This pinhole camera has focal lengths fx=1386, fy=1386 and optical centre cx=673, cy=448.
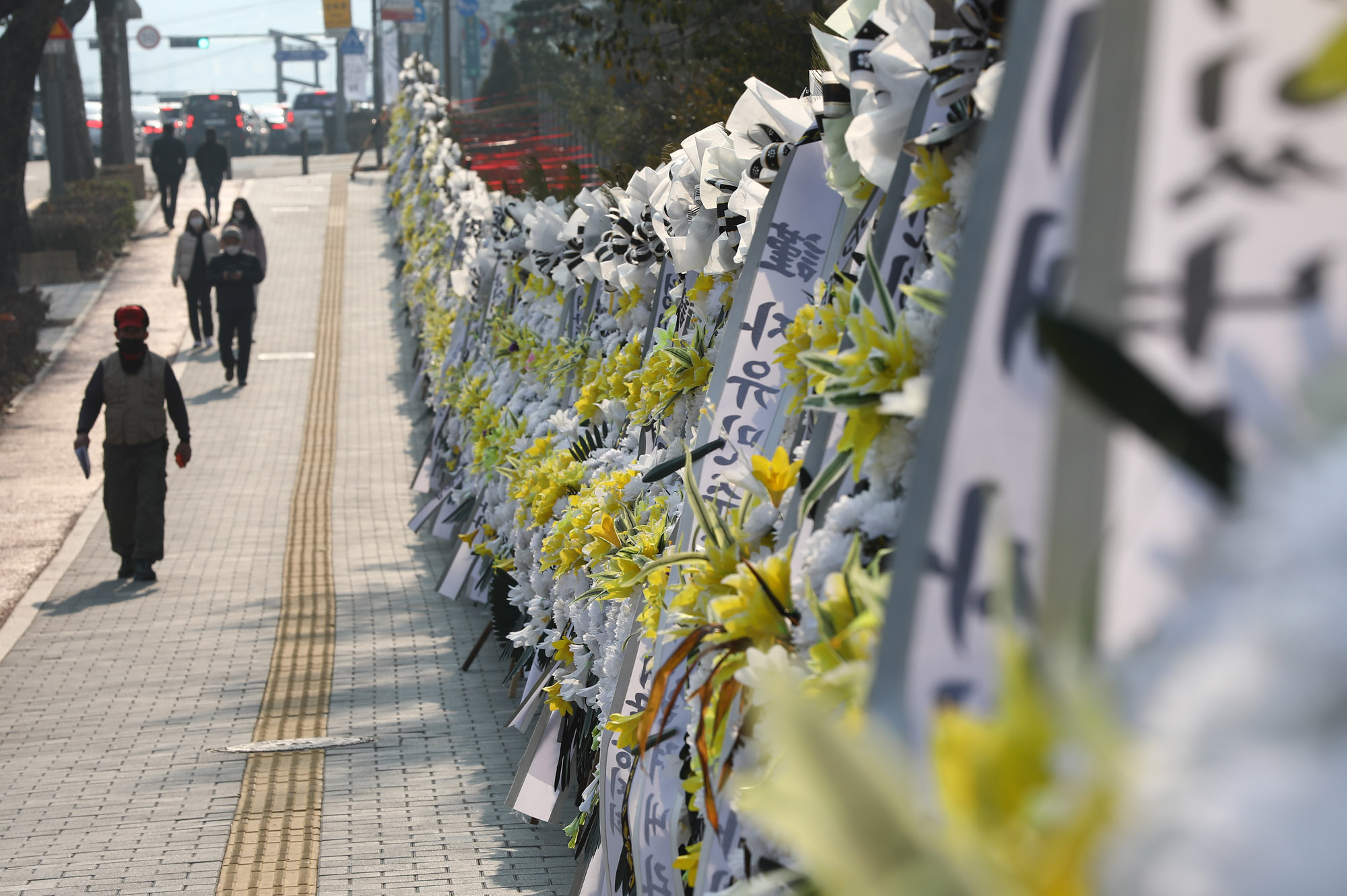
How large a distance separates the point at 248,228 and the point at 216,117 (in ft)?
96.6

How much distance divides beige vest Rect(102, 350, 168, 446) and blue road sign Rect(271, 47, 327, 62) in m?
62.6

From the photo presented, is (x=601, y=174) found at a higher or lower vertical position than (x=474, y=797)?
higher

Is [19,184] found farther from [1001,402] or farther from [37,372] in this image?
[1001,402]

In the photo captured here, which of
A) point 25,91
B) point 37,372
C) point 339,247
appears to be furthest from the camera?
point 339,247

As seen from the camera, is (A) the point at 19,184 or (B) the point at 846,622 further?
(A) the point at 19,184

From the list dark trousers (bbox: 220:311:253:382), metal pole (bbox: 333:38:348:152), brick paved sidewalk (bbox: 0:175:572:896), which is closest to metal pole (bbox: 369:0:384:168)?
metal pole (bbox: 333:38:348:152)

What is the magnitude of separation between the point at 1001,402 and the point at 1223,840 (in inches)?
16.8

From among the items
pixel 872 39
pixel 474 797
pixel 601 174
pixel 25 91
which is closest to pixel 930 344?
pixel 872 39

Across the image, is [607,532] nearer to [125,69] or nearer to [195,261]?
[195,261]

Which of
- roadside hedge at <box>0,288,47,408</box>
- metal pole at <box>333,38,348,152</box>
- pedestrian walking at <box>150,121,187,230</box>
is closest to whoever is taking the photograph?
roadside hedge at <box>0,288,47,408</box>

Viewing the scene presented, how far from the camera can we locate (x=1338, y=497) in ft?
2.80

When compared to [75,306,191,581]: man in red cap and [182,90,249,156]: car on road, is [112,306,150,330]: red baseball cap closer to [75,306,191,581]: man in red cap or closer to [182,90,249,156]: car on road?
[75,306,191,581]: man in red cap

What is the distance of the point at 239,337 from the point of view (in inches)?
559

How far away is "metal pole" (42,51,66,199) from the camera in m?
21.4
